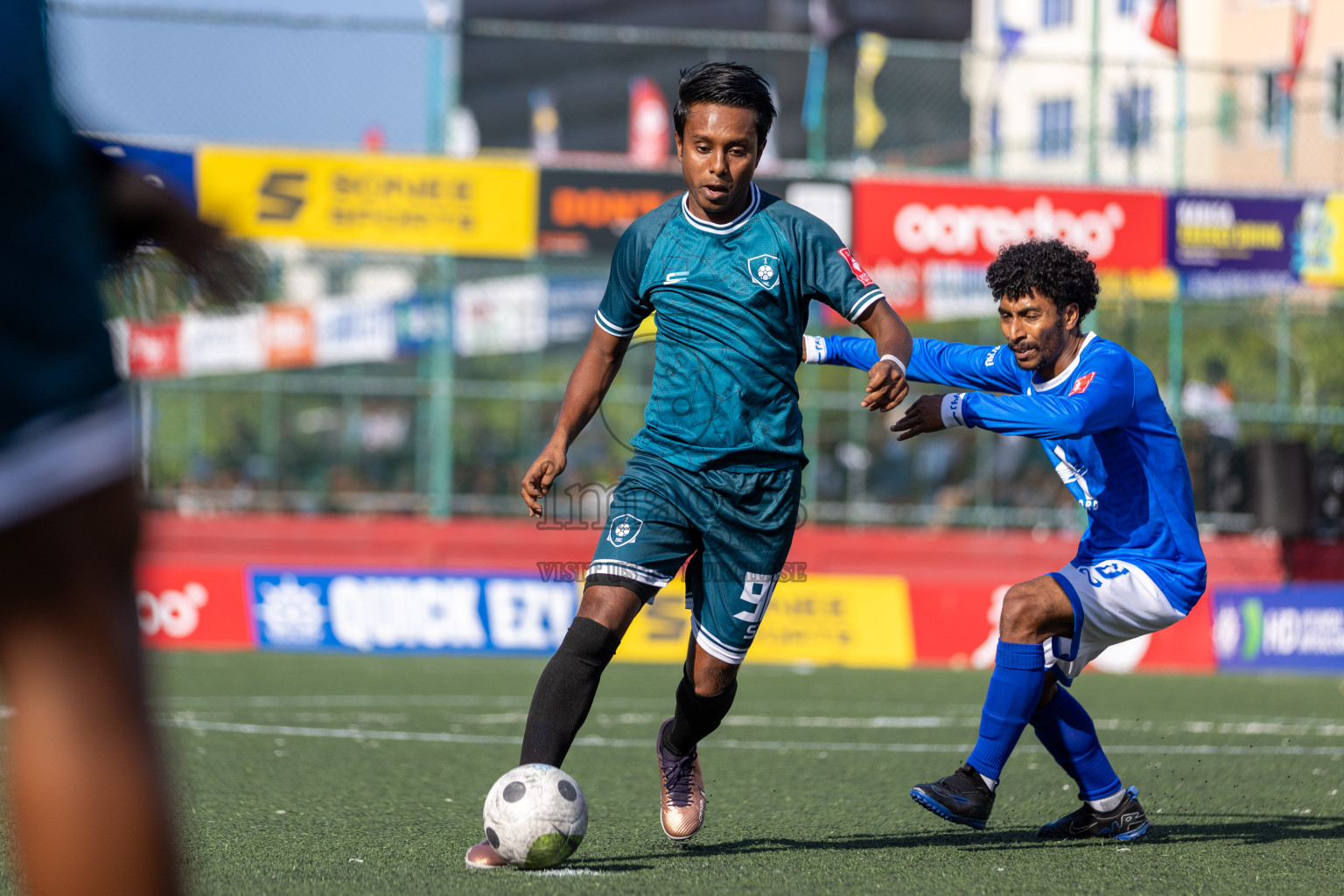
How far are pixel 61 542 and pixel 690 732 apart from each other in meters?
2.99

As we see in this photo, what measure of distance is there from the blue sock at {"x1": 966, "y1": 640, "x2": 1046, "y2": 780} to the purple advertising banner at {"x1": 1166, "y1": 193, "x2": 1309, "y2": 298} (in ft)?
35.3

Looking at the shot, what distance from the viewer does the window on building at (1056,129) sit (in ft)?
64.7

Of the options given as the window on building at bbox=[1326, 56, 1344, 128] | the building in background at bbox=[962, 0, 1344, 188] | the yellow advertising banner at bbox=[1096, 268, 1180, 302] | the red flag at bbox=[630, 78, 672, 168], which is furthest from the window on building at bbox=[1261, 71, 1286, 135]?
the red flag at bbox=[630, 78, 672, 168]

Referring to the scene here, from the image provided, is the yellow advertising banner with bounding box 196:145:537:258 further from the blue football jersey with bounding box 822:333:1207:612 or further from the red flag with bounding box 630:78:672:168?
the red flag with bounding box 630:78:672:168

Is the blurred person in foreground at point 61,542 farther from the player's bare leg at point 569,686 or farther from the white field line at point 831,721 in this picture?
the white field line at point 831,721

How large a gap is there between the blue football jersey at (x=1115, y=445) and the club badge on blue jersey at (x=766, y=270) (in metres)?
0.57

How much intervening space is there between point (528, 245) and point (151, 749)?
1204 centimetres

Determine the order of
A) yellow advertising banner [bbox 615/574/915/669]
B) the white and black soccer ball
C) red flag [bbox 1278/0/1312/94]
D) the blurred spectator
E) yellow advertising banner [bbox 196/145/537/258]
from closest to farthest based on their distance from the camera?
the white and black soccer ball, yellow advertising banner [bbox 615/574/915/669], yellow advertising banner [bbox 196/145/537/258], the blurred spectator, red flag [bbox 1278/0/1312/94]

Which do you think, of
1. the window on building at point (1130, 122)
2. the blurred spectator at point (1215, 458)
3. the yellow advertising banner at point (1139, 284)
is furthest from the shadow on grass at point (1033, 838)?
the window on building at point (1130, 122)

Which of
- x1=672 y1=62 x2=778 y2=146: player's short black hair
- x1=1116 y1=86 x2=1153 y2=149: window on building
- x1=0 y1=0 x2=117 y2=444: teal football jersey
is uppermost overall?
x1=1116 y1=86 x2=1153 y2=149: window on building

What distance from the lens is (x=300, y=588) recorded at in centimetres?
1302

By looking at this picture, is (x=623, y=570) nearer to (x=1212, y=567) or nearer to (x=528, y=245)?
(x=528, y=245)

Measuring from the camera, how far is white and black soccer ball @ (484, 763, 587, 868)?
13.4ft

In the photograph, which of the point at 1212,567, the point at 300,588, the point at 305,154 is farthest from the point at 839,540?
the point at 305,154
